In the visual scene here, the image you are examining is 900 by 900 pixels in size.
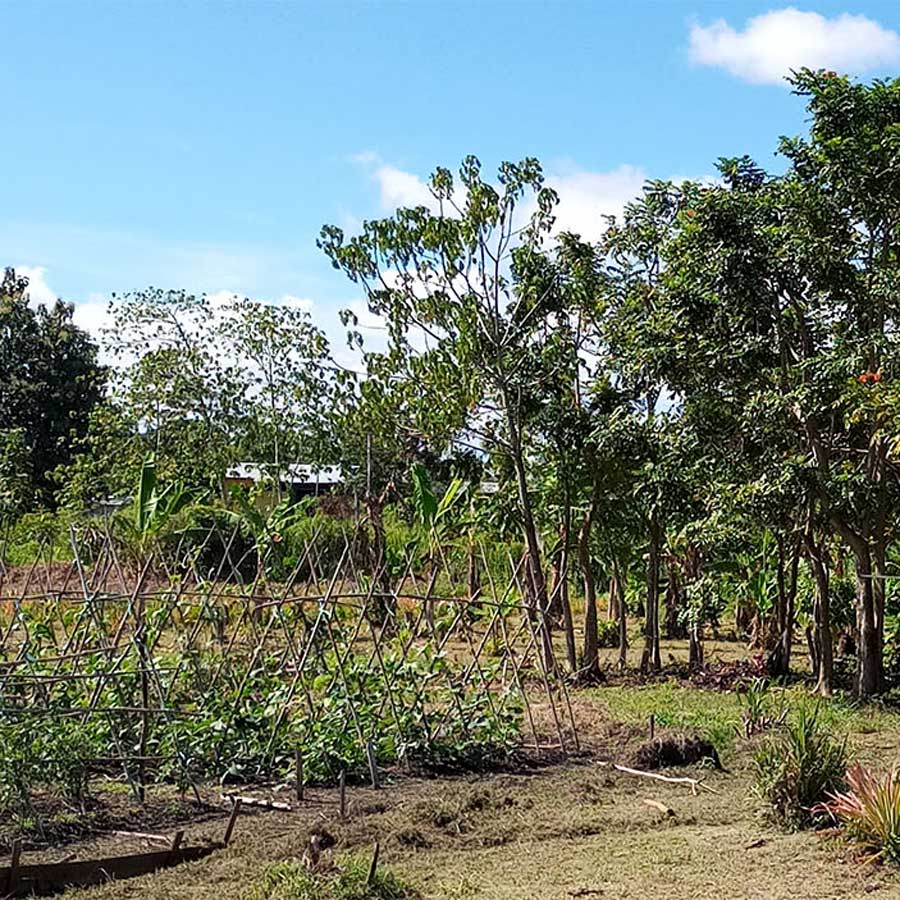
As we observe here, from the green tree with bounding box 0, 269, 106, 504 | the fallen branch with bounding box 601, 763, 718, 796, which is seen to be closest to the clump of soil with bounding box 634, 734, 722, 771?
the fallen branch with bounding box 601, 763, 718, 796

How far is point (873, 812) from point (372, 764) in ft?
10.1

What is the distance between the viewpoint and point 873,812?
5621 mm

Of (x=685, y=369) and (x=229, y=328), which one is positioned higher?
(x=229, y=328)

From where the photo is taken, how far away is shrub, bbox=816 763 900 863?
218 inches

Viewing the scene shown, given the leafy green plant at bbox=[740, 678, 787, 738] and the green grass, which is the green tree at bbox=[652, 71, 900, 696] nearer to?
the green grass

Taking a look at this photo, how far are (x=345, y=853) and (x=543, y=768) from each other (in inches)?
102

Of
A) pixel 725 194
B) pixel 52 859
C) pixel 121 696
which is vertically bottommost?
pixel 52 859

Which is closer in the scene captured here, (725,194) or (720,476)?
(725,194)

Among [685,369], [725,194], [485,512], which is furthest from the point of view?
[485,512]

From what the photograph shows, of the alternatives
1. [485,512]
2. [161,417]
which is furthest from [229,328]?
[485,512]

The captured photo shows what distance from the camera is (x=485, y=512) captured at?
14070 mm

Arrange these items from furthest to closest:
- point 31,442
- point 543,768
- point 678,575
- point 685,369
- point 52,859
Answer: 1. point 31,442
2. point 678,575
3. point 685,369
4. point 543,768
5. point 52,859

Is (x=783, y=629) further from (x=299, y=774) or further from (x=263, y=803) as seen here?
(x=263, y=803)

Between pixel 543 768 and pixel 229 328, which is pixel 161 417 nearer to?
pixel 229 328
